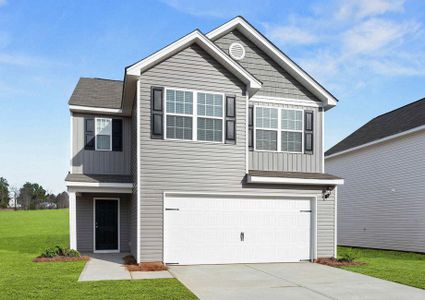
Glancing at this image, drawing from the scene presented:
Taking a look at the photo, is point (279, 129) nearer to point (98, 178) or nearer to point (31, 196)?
point (98, 178)

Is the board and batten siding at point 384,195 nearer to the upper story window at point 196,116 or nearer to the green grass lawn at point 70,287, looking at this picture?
the upper story window at point 196,116

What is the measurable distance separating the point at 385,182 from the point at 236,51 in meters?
9.84

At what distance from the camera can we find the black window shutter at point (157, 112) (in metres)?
11.4

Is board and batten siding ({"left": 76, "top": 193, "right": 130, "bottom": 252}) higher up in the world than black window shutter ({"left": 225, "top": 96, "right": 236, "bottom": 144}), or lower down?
lower down

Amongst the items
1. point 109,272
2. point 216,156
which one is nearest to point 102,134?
point 216,156

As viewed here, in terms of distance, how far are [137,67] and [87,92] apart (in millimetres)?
5213

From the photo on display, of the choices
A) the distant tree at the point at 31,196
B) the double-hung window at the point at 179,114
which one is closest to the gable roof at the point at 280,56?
the double-hung window at the point at 179,114

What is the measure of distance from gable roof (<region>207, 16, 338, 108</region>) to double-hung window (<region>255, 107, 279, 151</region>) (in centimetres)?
157

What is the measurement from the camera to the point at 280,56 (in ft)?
44.2

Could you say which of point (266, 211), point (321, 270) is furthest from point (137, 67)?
point (321, 270)

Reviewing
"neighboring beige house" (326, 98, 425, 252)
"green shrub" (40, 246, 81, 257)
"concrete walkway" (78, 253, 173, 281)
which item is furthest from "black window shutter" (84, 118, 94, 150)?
"neighboring beige house" (326, 98, 425, 252)

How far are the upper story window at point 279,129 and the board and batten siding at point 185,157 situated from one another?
0.97 m

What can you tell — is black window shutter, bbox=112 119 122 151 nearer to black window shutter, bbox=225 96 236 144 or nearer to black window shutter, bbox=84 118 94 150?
black window shutter, bbox=84 118 94 150

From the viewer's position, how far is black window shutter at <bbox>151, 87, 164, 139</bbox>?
37.4 ft
